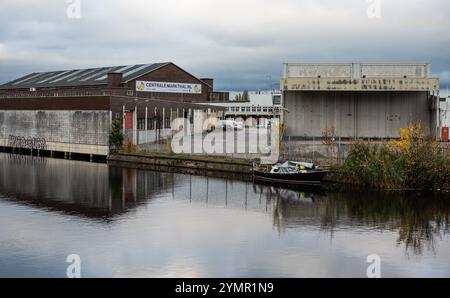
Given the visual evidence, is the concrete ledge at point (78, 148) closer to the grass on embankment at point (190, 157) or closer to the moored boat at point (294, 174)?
the grass on embankment at point (190, 157)

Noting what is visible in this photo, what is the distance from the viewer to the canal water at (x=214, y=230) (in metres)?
17.0

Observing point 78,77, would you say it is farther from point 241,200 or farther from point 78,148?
point 241,200

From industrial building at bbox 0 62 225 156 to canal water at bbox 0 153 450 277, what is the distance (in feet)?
53.3

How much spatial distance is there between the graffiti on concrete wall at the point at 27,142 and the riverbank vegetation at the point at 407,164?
34.8m

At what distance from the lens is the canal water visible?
17.0 meters

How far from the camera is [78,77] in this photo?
3098 inches

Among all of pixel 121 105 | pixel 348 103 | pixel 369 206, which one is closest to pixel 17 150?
pixel 121 105

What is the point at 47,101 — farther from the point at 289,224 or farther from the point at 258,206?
the point at 289,224

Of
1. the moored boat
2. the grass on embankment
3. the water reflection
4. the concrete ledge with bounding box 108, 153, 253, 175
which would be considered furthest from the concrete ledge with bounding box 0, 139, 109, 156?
the moored boat

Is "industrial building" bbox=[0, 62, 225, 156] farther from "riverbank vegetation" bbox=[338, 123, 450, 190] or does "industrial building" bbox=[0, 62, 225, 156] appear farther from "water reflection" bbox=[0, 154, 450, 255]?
"riverbank vegetation" bbox=[338, 123, 450, 190]

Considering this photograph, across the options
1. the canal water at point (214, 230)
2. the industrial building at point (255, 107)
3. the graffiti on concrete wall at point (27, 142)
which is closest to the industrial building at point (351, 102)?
the canal water at point (214, 230)

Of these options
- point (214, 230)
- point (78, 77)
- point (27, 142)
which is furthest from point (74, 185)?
point (78, 77)

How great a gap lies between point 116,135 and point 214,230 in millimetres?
28681

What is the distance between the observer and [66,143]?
53031 millimetres
